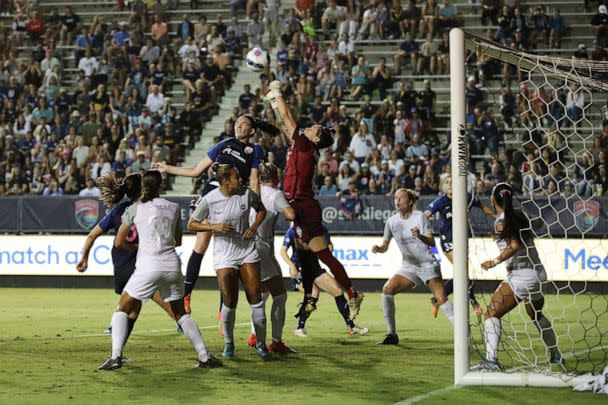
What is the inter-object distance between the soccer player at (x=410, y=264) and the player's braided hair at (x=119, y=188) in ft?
10.9

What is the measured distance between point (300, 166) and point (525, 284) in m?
3.06

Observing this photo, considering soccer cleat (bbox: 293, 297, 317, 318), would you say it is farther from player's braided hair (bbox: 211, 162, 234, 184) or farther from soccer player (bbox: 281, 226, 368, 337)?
player's braided hair (bbox: 211, 162, 234, 184)

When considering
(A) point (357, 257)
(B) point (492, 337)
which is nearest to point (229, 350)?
(B) point (492, 337)

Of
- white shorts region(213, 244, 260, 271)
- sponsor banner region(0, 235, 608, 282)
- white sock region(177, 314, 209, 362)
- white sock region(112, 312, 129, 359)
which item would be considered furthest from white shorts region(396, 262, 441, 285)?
sponsor banner region(0, 235, 608, 282)

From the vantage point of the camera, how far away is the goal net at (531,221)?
1027 cm

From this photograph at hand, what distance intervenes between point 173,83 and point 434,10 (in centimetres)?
780

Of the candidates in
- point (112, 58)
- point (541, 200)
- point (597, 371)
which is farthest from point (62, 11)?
point (597, 371)

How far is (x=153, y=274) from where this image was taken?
11039 mm

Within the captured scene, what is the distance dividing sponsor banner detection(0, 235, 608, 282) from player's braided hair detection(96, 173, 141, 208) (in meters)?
9.27

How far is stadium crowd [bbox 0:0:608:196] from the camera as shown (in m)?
26.8

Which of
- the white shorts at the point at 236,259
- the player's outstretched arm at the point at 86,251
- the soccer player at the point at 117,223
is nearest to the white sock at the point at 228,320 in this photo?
the white shorts at the point at 236,259

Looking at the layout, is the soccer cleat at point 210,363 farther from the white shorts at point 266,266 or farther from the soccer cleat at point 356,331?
the soccer cleat at point 356,331

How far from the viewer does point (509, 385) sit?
1021 centimetres

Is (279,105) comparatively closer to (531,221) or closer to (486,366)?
(531,221)
